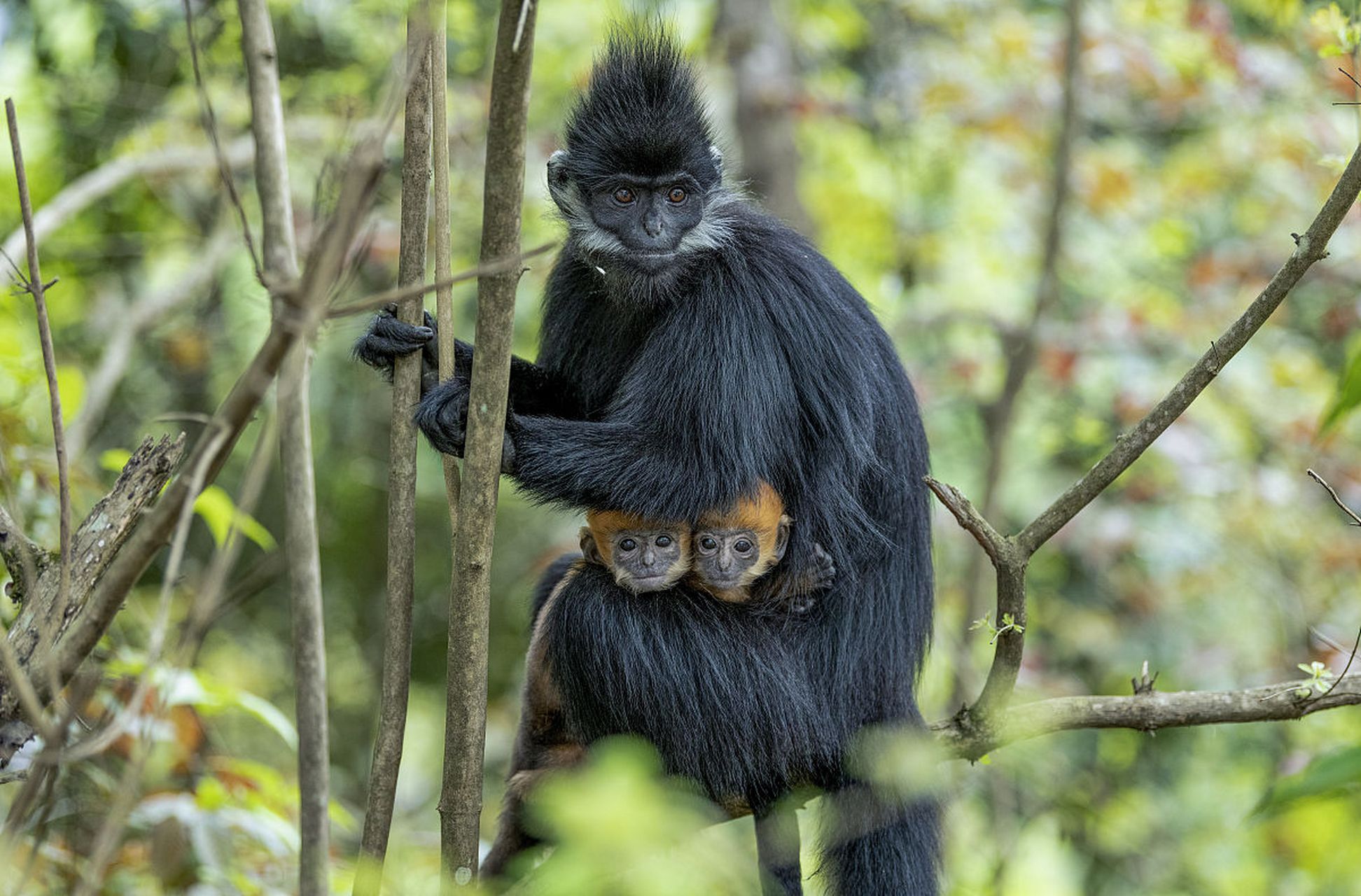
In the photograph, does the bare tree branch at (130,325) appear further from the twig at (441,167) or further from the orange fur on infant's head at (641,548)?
the twig at (441,167)

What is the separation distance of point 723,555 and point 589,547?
0.45 m

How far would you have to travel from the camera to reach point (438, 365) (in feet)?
11.0

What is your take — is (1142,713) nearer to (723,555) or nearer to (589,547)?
(723,555)

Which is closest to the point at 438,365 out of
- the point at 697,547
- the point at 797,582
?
the point at 697,547

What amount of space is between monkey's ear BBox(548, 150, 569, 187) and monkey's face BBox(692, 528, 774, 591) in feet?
4.27

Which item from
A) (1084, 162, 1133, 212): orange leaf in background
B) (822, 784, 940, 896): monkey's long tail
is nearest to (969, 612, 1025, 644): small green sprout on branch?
(822, 784, 940, 896): monkey's long tail

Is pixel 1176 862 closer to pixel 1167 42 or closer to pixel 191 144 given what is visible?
pixel 1167 42

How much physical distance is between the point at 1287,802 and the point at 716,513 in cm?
200

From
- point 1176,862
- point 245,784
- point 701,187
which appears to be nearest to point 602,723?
point 245,784

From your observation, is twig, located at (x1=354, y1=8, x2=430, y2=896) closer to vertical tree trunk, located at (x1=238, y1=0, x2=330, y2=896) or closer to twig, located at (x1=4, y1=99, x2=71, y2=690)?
vertical tree trunk, located at (x1=238, y1=0, x2=330, y2=896)

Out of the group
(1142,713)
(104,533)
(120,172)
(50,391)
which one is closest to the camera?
(50,391)

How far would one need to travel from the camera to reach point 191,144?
7254mm

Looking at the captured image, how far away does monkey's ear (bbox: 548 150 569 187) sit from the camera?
13.6 ft

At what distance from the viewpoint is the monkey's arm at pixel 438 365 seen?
128 inches
